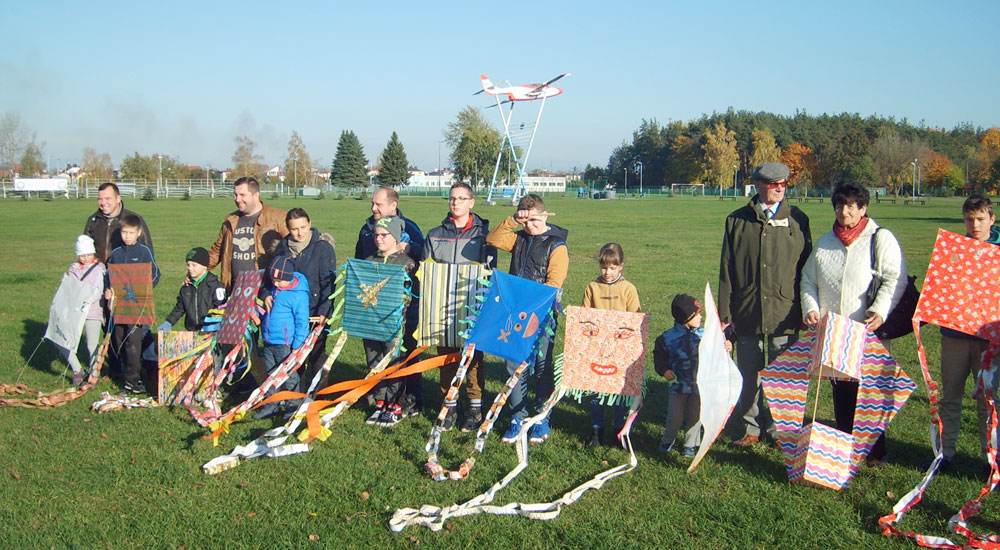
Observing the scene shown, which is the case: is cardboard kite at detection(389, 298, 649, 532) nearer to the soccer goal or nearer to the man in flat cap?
the man in flat cap

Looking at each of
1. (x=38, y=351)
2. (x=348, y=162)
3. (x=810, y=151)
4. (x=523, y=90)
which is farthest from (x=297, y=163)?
(x=38, y=351)

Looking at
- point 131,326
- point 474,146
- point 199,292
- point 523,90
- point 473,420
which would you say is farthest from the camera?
point 474,146

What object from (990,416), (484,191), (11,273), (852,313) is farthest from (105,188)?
(484,191)

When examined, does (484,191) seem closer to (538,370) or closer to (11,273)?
(11,273)

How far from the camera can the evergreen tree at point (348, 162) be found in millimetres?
104750

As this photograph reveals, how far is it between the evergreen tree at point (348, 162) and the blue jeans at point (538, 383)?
101 metres

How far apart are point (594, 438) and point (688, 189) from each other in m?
100

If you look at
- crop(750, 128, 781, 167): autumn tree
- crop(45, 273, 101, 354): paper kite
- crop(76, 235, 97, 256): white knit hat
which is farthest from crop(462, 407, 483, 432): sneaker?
crop(750, 128, 781, 167): autumn tree

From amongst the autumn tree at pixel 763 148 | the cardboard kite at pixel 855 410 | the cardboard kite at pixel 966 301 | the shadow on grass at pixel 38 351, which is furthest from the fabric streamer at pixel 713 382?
the autumn tree at pixel 763 148

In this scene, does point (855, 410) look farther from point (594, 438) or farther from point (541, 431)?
point (541, 431)

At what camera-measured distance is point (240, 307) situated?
6.78m

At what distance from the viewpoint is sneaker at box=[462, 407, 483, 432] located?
6305 mm

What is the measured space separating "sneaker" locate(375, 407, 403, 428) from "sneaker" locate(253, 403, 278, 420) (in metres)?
1.02

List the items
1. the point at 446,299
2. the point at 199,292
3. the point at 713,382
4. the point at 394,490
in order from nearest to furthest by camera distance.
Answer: the point at 394,490 → the point at 713,382 → the point at 446,299 → the point at 199,292
